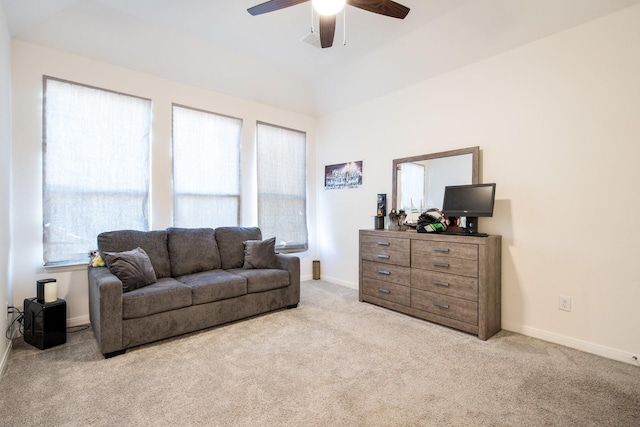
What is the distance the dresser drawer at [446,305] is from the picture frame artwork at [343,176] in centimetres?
187

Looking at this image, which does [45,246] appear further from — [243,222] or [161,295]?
[243,222]

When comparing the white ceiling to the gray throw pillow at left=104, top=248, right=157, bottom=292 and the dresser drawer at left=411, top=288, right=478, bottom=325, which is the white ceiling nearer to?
the gray throw pillow at left=104, top=248, right=157, bottom=292

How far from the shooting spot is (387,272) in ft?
11.2

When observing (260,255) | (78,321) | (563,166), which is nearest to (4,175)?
(78,321)

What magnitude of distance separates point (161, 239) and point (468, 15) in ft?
12.6

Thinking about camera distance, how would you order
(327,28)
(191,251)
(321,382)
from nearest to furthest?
(321,382), (327,28), (191,251)

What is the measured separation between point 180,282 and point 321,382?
5.63 ft

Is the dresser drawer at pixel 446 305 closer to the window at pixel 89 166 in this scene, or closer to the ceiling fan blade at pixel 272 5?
the ceiling fan blade at pixel 272 5

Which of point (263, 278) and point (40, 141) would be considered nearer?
point (40, 141)

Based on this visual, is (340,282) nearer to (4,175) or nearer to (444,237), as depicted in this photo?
(444,237)

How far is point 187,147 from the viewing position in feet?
12.1

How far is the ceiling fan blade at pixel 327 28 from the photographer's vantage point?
2168 mm

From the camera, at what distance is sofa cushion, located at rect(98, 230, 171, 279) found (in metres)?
2.87

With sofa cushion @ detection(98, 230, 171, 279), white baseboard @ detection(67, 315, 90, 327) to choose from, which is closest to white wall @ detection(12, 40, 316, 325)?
white baseboard @ detection(67, 315, 90, 327)
